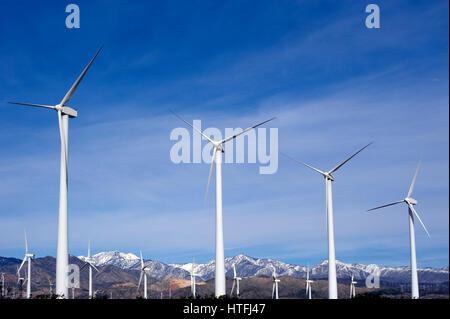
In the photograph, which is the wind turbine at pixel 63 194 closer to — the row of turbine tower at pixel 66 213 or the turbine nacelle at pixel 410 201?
the row of turbine tower at pixel 66 213

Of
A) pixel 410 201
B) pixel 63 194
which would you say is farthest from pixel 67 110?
pixel 410 201

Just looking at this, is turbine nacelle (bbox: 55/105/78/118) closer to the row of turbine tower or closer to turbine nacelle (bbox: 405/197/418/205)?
→ the row of turbine tower

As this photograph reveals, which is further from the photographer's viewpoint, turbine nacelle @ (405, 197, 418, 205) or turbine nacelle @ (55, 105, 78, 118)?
turbine nacelle @ (405, 197, 418, 205)

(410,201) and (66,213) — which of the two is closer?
(66,213)

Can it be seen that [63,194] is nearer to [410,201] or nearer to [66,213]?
[66,213]

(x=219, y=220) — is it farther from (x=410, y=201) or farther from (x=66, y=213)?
(x=410, y=201)

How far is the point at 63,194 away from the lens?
68312 millimetres

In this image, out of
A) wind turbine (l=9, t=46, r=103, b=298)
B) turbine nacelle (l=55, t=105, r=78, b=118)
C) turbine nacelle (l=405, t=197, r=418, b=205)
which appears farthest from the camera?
turbine nacelle (l=405, t=197, r=418, b=205)

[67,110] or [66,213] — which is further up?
[67,110]

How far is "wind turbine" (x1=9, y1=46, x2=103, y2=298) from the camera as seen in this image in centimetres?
6475

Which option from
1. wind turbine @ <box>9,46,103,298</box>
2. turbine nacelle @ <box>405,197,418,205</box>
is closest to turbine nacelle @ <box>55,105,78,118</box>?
wind turbine @ <box>9,46,103,298</box>

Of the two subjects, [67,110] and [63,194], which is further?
[67,110]
